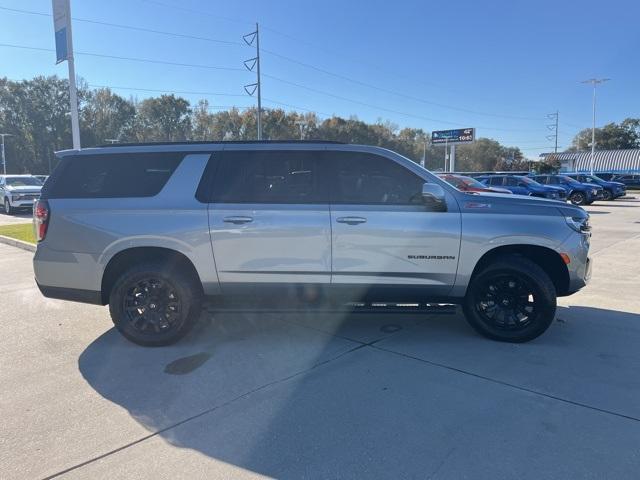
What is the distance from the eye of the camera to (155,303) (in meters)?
4.79

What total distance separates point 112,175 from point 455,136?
6362 centimetres

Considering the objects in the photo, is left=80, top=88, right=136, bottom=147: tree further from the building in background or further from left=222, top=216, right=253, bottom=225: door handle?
left=222, top=216, right=253, bottom=225: door handle

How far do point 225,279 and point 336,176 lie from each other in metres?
1.53

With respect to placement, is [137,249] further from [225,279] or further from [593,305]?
[593,305]

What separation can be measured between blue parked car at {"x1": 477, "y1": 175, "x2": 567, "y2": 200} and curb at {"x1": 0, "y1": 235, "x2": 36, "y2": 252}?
20.3m

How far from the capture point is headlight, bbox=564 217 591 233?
15.5 ft

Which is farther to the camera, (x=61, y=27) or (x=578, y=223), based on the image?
(x=61, y=27)

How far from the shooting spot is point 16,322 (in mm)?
5637

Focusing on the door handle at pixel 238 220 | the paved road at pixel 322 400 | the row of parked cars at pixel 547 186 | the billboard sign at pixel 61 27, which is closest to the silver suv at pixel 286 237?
the door handle at pixel 238 220

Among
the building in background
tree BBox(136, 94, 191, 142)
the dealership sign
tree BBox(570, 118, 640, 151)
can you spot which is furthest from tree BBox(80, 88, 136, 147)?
tree BBox(570, 118, 640, 151)

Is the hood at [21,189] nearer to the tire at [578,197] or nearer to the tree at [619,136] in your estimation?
the tire at [578,197]

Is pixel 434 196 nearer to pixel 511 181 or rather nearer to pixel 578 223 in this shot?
pixel 578 223

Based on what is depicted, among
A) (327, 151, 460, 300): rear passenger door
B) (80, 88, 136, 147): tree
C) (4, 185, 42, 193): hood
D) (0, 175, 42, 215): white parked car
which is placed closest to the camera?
(327, 151, 460, 300): rear passenger door

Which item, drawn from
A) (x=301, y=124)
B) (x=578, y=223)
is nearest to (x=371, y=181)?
(x=578, y=223)
